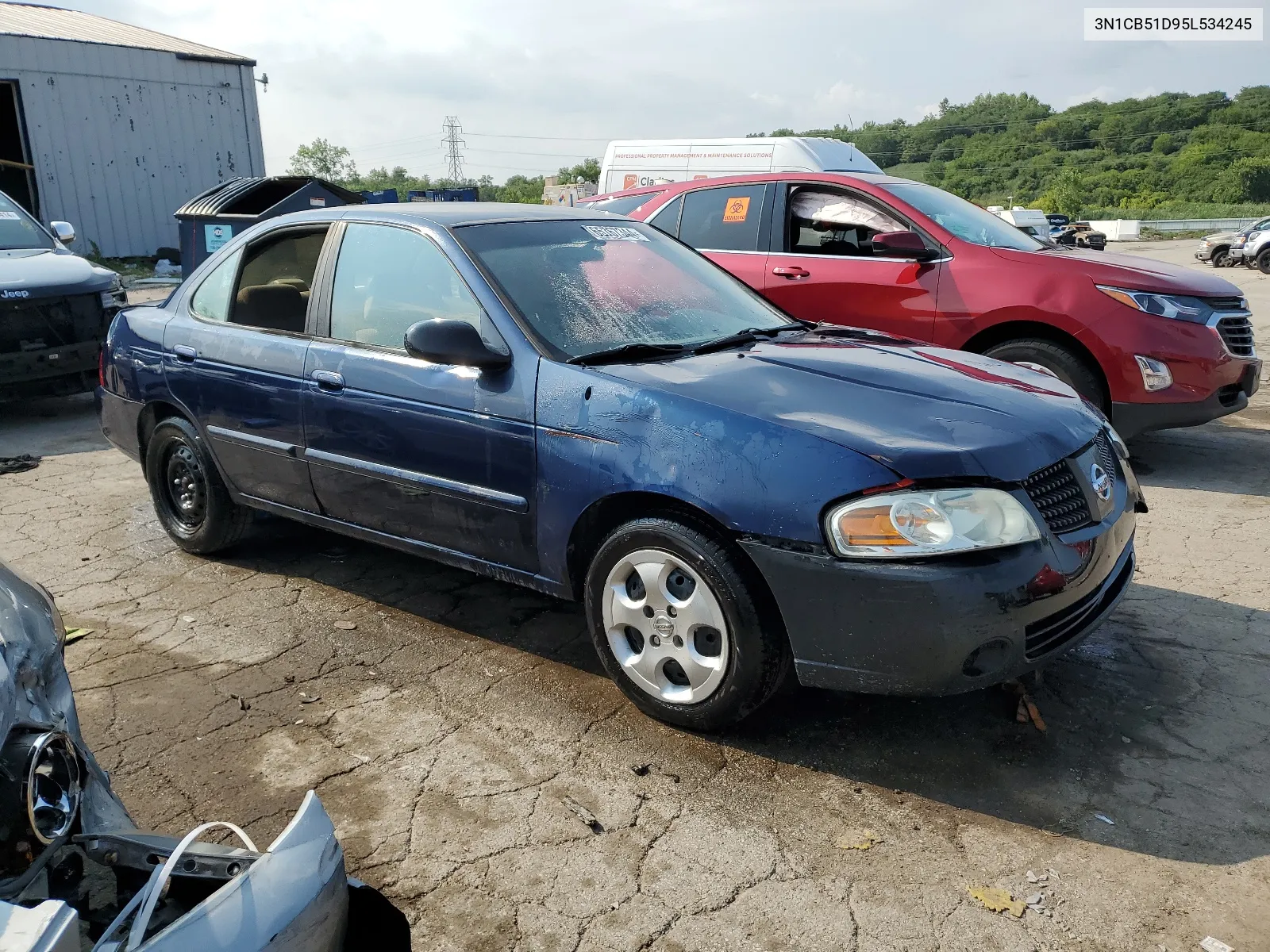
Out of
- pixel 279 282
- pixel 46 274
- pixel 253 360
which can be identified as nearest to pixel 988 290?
pixel 279 282

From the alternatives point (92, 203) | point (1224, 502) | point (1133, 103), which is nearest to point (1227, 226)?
point (1133, 103)

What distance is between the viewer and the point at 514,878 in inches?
100

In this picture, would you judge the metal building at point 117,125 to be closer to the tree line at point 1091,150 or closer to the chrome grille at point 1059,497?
the chrome grille at point 1059,497

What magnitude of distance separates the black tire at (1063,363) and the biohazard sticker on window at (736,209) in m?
1.94

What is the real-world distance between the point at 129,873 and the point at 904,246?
17.9ft

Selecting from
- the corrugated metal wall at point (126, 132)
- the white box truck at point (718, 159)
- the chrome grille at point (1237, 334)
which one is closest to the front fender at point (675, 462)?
the chrome grille at point (1237, 334)

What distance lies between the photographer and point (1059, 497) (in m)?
2.96

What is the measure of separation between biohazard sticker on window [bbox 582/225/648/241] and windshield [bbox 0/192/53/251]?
6611mm

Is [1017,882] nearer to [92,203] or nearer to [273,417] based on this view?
[273,417]

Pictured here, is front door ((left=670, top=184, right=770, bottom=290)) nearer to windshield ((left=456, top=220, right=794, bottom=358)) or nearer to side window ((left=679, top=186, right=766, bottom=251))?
side window ((left=679, top=186, right=766, bottom=251))

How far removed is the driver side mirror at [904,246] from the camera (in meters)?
6.12

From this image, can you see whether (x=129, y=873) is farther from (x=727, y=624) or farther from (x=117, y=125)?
(x=117, y=125)

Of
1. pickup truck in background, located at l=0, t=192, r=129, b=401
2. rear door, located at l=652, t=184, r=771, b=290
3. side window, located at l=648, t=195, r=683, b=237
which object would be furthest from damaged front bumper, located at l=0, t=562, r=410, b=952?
pickup truck in background, located at l=0, t=192, r=129, b=401

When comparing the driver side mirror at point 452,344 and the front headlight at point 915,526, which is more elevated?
the driver side mirror at point 452,344
